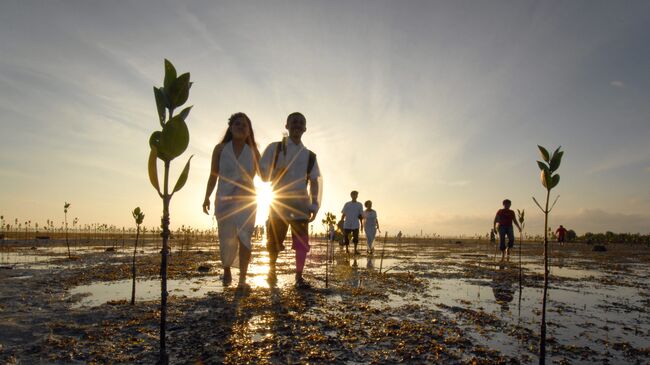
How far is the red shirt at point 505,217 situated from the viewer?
13.7m

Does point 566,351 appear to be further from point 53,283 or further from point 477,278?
point 53,283

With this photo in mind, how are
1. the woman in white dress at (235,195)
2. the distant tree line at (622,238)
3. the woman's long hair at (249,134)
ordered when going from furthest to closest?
1. the distant tree line at (622,238)
2. the woman's long hair at (249,134)
3. the woman in white dress at (235,195)

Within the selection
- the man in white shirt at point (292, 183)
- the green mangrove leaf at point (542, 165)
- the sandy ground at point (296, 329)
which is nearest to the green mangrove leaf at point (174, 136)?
the sandy ground at point (296, 329)

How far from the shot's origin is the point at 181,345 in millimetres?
2947

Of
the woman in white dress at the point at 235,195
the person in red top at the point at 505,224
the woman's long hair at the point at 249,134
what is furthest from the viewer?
the person in red top at the point at 505,224

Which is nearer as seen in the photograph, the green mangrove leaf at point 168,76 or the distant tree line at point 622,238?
the green mangrove leaf at point 168,76

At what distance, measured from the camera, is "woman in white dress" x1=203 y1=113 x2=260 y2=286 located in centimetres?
593

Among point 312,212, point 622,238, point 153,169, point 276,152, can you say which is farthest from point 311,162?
point 622,238

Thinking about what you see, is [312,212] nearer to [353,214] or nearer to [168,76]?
[168,76]

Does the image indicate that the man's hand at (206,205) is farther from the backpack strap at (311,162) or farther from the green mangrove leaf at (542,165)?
the green mangrove leaf at (542,165)

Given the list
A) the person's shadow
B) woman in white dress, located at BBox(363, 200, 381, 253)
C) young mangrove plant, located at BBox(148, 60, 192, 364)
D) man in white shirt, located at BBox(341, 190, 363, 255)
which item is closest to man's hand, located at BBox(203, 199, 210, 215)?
young mangrove plant, located at BBox(148, 60, 192, 364)

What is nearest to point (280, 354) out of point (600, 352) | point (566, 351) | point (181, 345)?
point (181, 345)

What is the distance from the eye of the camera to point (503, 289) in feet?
21.3

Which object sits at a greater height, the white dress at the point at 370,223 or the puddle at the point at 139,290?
the white dress at the point at 370,223
